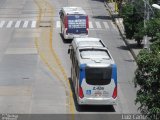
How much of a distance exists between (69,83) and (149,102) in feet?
64.2

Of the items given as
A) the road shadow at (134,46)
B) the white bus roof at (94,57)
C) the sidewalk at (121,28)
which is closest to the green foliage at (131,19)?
the road shadow at (134,46)

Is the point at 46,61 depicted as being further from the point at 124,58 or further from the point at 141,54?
the point at 141,54

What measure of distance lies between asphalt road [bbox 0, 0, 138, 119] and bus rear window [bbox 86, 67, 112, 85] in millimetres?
1928

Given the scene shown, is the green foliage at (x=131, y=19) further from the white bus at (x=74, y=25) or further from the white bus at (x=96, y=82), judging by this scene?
the white bus at (x=96, y=82)

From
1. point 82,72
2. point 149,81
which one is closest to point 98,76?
point 82,72

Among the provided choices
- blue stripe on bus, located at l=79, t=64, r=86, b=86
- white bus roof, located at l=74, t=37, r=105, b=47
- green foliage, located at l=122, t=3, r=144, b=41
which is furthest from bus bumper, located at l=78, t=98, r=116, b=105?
green foliage, located at l=122, t=3, r=144, b=41

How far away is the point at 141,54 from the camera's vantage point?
2662 centimetres

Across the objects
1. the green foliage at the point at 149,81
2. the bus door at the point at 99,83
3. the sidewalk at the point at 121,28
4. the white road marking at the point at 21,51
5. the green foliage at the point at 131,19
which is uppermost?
the green foliage at the point at 149,81

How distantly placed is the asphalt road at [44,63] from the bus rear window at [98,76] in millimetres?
1928

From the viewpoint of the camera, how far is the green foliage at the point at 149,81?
25422 millimetres

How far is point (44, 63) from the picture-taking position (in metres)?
51.8

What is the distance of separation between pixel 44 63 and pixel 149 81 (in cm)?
2672

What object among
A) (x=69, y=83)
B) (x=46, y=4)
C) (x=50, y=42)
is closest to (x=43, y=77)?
(x=69, y=83)

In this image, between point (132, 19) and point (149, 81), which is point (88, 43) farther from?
point (132, 19)
